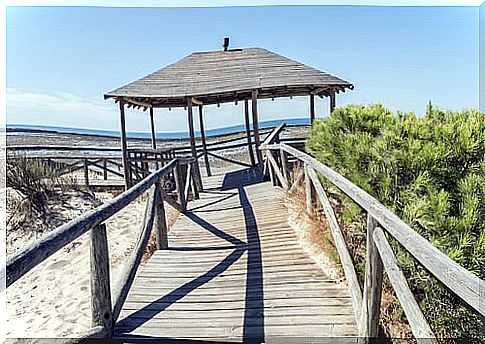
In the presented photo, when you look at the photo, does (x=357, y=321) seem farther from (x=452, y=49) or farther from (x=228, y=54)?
(x=228, y=54)

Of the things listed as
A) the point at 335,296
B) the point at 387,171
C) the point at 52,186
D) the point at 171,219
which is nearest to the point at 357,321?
the point at 335,296

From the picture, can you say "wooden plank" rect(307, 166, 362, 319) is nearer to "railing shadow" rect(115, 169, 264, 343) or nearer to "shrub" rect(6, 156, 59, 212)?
"railing shadow" rect(115, 169, 264, 343)

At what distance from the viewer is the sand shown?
5.08m

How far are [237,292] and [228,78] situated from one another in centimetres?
761

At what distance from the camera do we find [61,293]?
248 inches

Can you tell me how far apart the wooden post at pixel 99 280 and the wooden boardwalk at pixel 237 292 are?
0.21m

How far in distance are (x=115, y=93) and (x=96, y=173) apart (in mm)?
4062

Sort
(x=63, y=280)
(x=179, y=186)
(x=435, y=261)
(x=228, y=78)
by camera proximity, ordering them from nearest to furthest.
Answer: (x=435, y=261), (x=63, y=280), (x=179, y=186), (x=228, y=78)

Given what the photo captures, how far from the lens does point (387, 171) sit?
Answer: 12.1ft

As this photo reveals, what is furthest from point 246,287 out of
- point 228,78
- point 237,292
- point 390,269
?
point 228,78

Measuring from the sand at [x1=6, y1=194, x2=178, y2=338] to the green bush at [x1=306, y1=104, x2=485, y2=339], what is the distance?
2.51 metres

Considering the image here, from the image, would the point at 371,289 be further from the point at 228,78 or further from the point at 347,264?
the point at 228,78

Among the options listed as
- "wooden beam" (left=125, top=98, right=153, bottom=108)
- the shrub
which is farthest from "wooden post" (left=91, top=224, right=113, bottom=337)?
"wooden beam" (left=125, top=98, right=153, bottom=108)

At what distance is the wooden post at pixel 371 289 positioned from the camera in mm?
2734
